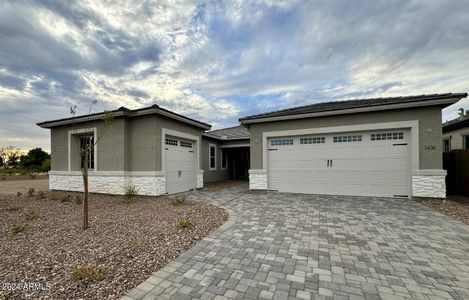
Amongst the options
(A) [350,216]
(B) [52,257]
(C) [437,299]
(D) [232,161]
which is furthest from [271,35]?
(D) [232,161]

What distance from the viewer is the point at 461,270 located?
2.66m

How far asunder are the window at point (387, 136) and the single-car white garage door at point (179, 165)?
28.5 ft

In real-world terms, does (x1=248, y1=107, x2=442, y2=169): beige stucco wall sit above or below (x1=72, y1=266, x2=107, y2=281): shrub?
above

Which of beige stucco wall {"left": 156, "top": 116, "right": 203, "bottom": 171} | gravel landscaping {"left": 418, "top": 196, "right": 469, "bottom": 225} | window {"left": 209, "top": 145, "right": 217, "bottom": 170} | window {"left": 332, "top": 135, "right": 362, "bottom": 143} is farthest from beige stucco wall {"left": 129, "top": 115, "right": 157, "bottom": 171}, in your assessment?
gravel landscaping {"left": 418, "top": 196, "right": 469, "bottom": 225}

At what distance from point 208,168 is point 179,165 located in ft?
15.4

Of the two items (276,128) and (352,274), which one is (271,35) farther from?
(352,274)

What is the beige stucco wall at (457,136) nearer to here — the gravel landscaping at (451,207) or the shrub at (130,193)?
the gravel landscaping at (451,207)

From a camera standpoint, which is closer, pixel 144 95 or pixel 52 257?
pixel 52 257

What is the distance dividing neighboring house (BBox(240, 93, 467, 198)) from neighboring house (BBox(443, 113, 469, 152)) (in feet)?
18.0

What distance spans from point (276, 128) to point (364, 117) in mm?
3634

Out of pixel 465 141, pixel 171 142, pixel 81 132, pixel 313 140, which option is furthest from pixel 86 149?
pixel 465 141

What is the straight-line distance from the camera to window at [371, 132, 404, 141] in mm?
7631

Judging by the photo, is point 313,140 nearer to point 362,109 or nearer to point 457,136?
point 362,109

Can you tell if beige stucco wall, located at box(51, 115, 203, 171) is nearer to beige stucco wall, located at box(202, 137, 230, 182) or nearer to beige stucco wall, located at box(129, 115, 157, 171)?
beige stucco wall, located at box(129, 115, 157, 171)
